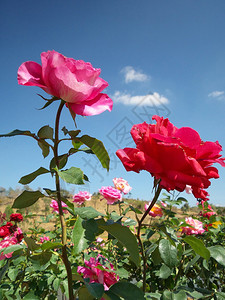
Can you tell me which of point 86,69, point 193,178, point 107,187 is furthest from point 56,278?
point 86,69

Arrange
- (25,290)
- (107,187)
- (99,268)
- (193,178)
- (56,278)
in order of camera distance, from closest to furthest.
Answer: (193,178) < (99,268) < (56,278) < (25,290) < (107,187)

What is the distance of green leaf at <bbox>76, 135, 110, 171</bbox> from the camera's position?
647 mm

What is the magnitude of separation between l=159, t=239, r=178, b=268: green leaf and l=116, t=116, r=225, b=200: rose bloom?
0.68ft

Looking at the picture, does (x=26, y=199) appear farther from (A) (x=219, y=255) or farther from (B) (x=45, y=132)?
(A) (x=219, y=255)

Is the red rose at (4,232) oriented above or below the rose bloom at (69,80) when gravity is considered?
below

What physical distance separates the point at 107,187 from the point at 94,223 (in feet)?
4.71

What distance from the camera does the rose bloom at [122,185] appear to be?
227cm

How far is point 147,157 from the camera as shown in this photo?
699mm

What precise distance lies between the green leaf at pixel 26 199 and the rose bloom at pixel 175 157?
26 cm

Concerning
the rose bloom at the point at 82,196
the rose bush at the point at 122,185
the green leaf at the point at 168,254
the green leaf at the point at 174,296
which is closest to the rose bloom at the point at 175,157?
the green leaf at the point at 168,254

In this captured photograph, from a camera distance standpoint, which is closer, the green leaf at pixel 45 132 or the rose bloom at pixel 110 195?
the green leaf at pixel 45 132

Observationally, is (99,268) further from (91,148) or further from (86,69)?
(86,69)

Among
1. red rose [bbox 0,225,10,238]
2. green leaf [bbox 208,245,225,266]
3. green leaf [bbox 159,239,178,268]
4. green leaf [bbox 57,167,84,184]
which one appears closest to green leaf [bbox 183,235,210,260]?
green leaf [bbox 159,239,178,268]

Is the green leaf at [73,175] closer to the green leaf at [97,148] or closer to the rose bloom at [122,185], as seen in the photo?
the green leaf at [97,148]
